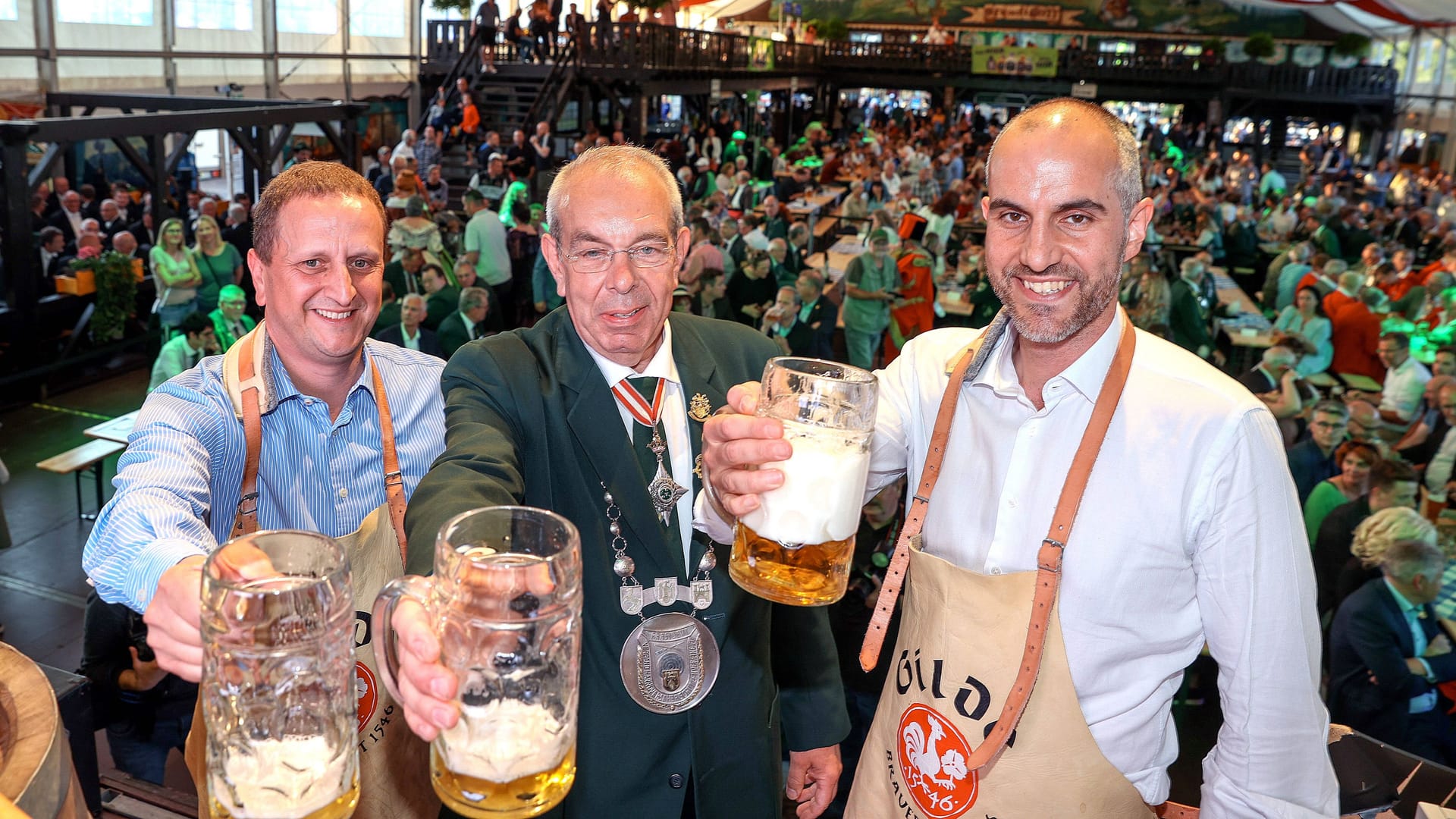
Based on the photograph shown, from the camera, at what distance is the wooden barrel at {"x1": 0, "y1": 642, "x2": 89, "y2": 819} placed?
2.32 ft

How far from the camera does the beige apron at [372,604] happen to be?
152 centimetres

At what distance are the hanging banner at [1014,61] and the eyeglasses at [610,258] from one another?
2988cm

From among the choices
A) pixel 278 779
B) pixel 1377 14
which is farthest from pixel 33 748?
pixel 1377 14

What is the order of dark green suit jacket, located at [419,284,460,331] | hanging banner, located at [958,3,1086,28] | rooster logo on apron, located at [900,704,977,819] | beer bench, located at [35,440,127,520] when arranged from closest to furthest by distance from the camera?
rooster logo on apron, located at [900,704,977,819]
beer bench, located at [35,440,127,520]
dark green suit jacket, located at [419,284,460,331]
hanging banner, located at [958,3,1086,28]

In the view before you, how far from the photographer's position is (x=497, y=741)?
0.79 metres

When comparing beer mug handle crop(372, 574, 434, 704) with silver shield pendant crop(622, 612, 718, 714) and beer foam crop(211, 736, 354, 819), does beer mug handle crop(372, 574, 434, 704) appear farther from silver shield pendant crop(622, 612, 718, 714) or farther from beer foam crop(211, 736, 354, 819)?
silver shield pendant crop(622, 612, 718, 714)

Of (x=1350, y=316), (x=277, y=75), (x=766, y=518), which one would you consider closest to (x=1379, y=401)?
(x=1350, y=316)

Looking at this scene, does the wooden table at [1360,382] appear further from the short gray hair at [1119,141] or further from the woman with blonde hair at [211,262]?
the woman with blonde hair at [211,262]

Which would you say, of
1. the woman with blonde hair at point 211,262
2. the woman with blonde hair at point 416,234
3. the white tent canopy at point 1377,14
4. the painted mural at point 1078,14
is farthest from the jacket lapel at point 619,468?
the painted mural at point 1078,14

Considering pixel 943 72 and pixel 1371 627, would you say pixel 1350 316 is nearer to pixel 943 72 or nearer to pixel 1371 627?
pixel 1371 627

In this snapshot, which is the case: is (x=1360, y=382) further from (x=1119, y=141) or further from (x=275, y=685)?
(x=275, y=685)

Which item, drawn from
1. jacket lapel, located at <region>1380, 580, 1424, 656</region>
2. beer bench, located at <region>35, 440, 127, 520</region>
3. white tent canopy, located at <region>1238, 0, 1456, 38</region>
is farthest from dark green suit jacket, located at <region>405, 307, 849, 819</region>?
white tent canopy, located at <region>1238, 0, 1456, 38</region>

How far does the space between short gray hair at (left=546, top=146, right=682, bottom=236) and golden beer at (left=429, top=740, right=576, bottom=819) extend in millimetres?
991

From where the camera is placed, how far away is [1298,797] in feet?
4.55
